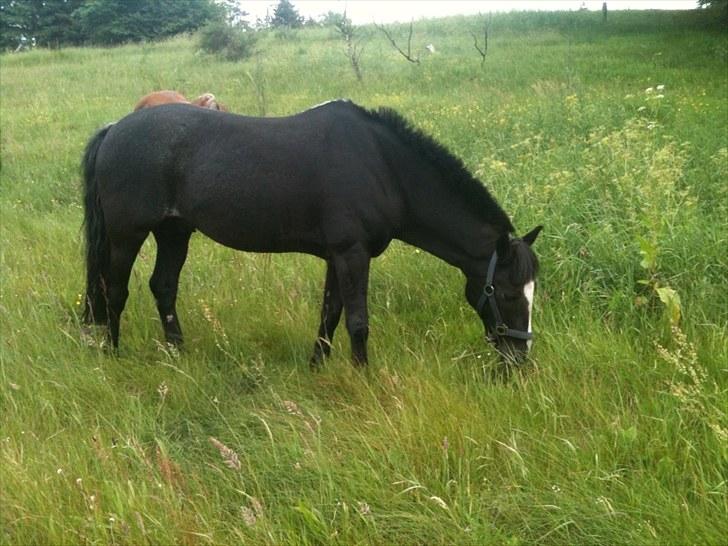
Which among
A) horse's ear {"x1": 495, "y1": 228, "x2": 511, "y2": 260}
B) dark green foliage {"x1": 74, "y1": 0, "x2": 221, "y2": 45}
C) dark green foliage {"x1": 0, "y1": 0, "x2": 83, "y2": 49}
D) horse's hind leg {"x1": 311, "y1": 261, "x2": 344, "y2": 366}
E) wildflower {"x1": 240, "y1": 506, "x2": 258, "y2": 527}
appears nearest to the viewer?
wildflower {"x1": 240, "y1": 506, "x2": 258, "y2": 527}

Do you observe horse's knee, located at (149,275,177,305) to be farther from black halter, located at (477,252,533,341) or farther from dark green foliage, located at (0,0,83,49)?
dark green foliage, located at (0,0,83,49)

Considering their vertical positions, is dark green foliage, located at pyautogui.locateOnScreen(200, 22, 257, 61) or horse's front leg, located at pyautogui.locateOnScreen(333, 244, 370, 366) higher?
dark green foliage, located at pyautogui.locateOnScreen(200, 22, 257, 61)

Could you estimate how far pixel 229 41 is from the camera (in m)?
21.8

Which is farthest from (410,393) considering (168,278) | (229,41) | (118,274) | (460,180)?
(229,41)

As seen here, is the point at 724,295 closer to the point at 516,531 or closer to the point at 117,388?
the point at 516,531

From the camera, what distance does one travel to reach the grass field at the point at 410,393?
8.01ft

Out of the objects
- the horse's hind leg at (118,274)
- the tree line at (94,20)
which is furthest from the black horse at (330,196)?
the tree line at (94,20)

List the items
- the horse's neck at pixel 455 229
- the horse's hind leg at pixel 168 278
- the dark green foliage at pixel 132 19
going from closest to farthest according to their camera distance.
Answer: the horse's neck at pixel 455 229
the horse's hind leg at pixel 168 278
the dark green foliage at pixel 132 19

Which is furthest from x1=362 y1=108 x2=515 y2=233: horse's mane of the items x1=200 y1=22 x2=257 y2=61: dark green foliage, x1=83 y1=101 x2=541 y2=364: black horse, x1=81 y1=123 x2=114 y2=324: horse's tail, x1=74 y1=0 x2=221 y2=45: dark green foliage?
x1=74 y1=0 x2=221 y2=45: dark green foliage

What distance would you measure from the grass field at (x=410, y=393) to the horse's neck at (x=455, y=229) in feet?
1.78

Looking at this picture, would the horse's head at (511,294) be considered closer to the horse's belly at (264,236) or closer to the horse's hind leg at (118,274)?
the horse's belly at (264,236)

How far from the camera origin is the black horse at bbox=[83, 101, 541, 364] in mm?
3688

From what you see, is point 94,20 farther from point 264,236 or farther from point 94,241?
point 264,236

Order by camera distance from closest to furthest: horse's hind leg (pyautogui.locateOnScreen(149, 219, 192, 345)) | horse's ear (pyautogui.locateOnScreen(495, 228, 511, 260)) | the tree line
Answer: horse's ear (pyautogui.locateOnScreen(495, 228, 511, 260))
horse's hind leg (pyautogui.locateOnScreen(149, 219, 192, 345))
the tree line
